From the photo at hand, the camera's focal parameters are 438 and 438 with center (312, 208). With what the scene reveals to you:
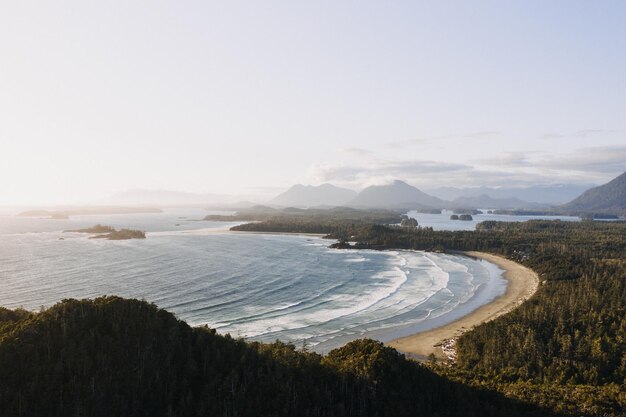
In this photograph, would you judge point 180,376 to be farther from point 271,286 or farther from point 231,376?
point 271,286

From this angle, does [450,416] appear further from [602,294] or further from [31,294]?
[31,294]

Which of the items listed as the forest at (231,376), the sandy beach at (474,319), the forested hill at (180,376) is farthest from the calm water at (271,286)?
the forested hill at (180,376)

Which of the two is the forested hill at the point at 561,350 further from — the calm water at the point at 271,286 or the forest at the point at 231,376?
the calm water at the point at 271,286

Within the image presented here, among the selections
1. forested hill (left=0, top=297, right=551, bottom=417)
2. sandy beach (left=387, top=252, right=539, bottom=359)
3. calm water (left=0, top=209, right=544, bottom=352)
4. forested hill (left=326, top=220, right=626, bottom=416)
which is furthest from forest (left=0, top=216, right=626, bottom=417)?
calm water (left=0, top=209, right=544, bottom=352)

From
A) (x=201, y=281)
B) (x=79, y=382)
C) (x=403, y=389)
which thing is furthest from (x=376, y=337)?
(x=201, y=281)

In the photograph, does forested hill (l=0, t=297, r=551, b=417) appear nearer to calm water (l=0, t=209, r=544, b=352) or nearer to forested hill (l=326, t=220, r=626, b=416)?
forested hill (l=326, t=220, r=626, b=416)

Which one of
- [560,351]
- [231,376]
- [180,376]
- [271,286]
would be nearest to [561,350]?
[560,351]

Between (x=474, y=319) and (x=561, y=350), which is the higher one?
(x=561, y=350)
